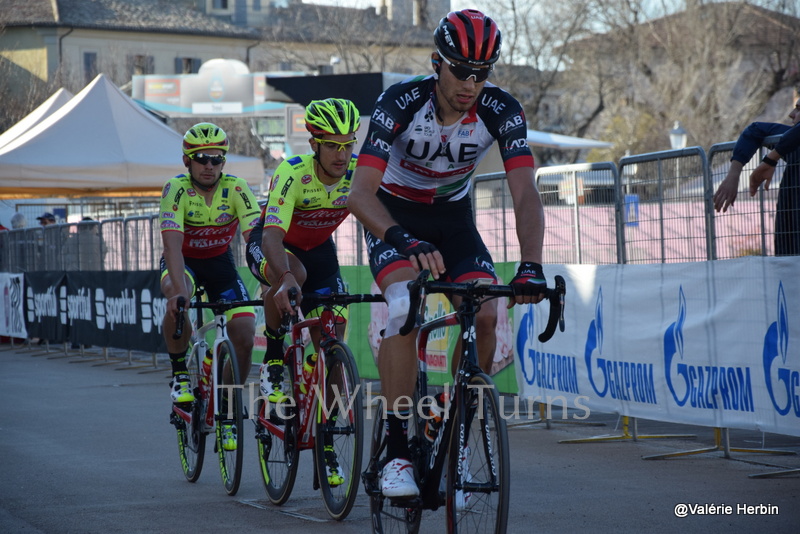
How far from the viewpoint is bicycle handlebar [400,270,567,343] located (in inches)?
172

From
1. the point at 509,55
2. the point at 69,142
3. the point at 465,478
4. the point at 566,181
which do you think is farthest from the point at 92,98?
the point at 509,55

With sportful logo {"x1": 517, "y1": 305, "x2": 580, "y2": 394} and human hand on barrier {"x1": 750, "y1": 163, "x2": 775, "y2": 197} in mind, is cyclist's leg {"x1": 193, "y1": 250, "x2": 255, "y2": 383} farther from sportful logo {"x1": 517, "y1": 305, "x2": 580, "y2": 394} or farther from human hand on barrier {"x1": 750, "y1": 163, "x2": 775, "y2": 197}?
human hand on barrier {"x1": 750, "y1": 163, "x2": 775, "y2": 197}

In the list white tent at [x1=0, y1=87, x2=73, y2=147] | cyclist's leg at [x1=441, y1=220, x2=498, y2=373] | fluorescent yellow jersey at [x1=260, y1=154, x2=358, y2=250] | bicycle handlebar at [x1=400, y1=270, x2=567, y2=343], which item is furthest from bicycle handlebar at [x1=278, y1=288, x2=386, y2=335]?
white tent at [x1=0, y1=87, x2=73, y2=147]

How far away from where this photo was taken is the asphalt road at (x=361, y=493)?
233 inches

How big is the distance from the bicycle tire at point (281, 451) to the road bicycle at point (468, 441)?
1.68 metres

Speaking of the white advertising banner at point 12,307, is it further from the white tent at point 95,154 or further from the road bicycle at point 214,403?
the road bicycle at point 214,403

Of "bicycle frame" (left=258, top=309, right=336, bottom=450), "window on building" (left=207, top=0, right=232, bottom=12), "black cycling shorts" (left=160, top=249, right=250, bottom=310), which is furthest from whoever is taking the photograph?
"window on building" (left=207, top=0, right=232, bottom=12)

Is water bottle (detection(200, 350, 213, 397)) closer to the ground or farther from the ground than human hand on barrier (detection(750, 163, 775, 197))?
closer to the ground

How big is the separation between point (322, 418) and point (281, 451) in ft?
1.88

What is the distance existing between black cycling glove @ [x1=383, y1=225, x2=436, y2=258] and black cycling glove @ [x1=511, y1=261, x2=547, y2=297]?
1.14ft

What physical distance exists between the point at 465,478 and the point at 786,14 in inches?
1734

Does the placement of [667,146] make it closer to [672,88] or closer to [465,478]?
[672,88]

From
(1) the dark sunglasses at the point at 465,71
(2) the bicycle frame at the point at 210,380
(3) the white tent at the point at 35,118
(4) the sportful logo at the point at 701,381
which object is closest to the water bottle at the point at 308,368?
(2) the bicycle frame at the point at 210,380

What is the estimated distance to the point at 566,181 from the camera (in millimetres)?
9477
